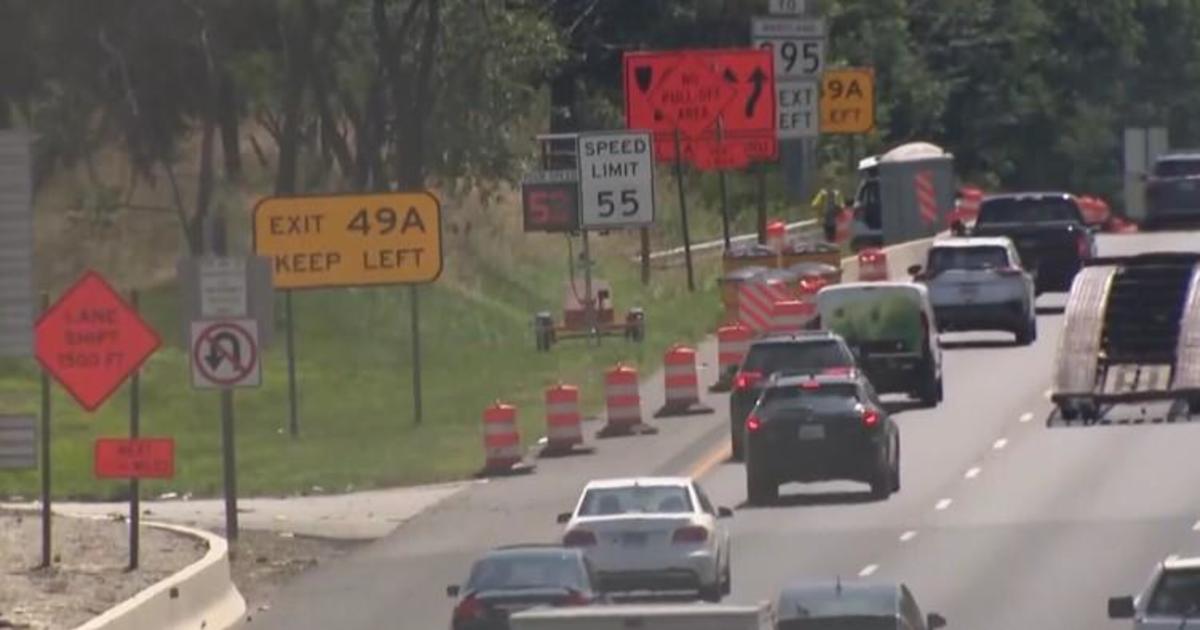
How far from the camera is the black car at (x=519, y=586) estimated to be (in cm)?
2405

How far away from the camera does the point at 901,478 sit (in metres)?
37.8

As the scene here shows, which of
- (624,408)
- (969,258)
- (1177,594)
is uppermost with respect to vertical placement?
(969,258)

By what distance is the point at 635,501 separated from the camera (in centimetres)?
2917

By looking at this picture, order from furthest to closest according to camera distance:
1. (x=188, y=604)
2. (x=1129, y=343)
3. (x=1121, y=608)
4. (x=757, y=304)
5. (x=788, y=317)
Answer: (x=757, y=304)
(x=788, y=317)
(x=1129, y=343)
(x=188, y=604)
(x=1121, y=608)

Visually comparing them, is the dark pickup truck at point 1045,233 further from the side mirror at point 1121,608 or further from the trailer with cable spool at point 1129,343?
the side mirror at point 1121,608

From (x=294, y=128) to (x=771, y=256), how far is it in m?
10.1

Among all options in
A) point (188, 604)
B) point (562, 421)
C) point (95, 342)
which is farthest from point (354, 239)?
point (188, 604)

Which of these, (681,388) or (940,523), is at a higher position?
(681,388)

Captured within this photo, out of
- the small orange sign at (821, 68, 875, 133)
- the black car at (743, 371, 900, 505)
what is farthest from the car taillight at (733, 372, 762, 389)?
the small orange sign at (821, 68, 875, 133)

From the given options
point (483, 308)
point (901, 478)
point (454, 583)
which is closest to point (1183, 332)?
point (901, 478)

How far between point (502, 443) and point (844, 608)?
718 inches

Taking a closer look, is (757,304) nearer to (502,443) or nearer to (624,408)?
(624,408)

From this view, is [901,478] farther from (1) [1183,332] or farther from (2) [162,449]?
(2) [162,449]

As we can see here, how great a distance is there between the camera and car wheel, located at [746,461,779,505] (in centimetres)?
3553
